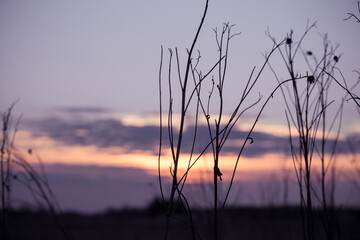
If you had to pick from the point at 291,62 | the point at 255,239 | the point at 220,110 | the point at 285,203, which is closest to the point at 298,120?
the point at 291,62

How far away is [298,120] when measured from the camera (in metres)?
2.40

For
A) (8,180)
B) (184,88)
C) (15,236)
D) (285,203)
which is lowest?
(15,236)

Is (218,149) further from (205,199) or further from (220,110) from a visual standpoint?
(205,199)

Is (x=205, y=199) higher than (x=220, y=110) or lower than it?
lower

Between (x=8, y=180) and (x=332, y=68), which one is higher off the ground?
(x=332, y=68)

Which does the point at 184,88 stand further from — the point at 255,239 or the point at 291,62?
the point at 255,239

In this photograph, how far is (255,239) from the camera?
667 inches

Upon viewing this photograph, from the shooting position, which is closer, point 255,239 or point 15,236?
point 255,239

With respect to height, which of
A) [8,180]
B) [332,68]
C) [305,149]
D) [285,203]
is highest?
[332,68]

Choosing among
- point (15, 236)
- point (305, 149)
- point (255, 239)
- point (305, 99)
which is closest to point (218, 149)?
point (305, 149)

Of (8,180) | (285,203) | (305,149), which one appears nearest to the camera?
(305,149)

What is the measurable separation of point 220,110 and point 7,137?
2.32m

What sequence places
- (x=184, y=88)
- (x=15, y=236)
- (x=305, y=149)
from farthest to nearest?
(x=15, y=236) → (x=305, y=149) → (x=184, y=88)

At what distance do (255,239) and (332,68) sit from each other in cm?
1570
